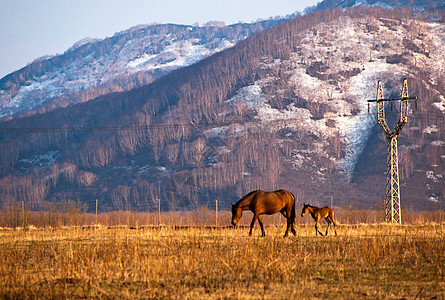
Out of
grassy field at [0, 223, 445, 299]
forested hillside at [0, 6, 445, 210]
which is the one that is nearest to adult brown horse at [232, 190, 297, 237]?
grassy field at [0, 223, 445, 299]

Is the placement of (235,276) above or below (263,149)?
below

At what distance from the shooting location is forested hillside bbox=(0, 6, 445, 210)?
Answer: 137750 mm

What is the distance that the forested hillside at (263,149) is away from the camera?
5423 inches

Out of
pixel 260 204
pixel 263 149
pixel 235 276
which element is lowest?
pixel 235 276

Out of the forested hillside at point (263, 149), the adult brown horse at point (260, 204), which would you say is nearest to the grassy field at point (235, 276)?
the adult brown horse at point (260, 204)

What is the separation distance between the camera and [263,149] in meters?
154

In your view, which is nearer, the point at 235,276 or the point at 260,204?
the point at 235,276

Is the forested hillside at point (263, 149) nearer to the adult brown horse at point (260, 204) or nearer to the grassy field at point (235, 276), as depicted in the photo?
the adult brown horse at point (260, 204)

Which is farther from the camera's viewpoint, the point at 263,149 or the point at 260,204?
the point at 263,149

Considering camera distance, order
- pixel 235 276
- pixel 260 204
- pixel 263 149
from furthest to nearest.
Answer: pixel 263 149 → pixel 260 204 → pixel 235 276

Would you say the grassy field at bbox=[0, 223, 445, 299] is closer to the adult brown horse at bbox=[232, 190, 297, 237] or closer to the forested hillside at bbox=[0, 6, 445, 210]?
the adult brown horse at bbox=[232, 190, 297, 237]

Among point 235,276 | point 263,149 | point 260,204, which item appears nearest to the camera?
point 235,276

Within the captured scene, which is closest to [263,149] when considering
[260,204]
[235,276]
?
[260,204]

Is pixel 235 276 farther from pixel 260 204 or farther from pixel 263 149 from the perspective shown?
pixel 263 149
